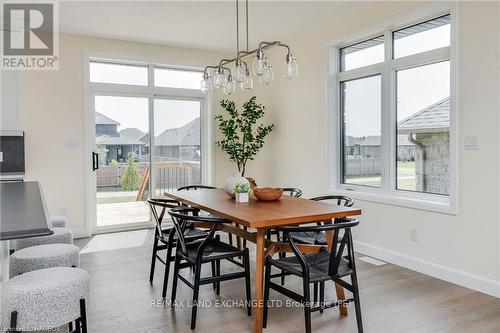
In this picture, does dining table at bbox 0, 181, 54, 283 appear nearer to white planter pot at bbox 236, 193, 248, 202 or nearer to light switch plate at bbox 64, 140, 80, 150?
white planter pot at bbox 236, 193, 248, 202

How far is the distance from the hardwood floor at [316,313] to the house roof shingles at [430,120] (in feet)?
4.72

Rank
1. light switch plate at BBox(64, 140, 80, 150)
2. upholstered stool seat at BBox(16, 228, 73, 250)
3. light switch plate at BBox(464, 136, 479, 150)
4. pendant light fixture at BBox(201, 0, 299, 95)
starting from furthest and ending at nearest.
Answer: light switch plate at BBox(64, 140, 80, 150), light switch plate at BBox(464, 136, 479, 150), pendant light fixture at BBox(201, 0, 299, 95), upholstered stool seat at BBox(16, 228, 73, 250)

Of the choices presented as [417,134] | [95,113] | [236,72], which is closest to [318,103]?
[417,134]

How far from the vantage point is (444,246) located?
139 inches

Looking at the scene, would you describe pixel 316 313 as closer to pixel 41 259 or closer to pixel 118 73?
pixel 41 259

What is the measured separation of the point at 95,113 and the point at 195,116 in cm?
157

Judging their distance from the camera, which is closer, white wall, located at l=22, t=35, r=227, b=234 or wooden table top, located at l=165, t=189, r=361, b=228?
wooden table top, located at l=165, t=189, r=361, b=228

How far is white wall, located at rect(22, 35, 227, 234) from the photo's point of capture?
16.5 feet

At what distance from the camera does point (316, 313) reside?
2.84m

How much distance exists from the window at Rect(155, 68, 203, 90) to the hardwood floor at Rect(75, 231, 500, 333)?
325 cm

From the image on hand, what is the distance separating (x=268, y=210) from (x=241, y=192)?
49 centimetres

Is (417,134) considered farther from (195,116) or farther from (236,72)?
(195,116)

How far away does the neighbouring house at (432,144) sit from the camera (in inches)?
145

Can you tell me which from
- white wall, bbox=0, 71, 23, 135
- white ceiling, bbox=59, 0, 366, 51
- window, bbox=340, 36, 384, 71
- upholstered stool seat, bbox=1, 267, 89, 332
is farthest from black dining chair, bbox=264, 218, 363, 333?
white wall, bbox=0, 71, 23, 135
